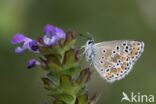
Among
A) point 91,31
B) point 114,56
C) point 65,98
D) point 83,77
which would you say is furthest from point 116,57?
point 91,31

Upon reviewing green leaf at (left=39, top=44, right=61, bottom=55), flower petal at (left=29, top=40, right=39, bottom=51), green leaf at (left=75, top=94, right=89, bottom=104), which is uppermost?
flower petal at (left=29, top=40, right=39, bottom=51)

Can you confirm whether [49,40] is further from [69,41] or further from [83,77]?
[83,77]

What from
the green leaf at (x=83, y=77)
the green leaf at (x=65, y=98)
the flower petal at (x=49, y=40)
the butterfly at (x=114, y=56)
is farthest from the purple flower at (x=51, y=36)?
the butterfly at (x=114, y=56)

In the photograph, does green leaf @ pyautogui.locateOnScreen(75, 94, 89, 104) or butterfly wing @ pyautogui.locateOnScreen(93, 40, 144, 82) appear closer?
green leaf @ pyautogui.locateOnScreen(75, 94, 89, 104)

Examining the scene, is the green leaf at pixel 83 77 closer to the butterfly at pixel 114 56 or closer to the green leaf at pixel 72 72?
the green leaf at pixel 72 72

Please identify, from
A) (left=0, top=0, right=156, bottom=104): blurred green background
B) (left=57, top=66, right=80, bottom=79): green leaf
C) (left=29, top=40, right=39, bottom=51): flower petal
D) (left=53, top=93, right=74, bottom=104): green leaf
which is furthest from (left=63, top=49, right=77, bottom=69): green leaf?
(left=0, top=0, right=156, bottom=104): blurred green background

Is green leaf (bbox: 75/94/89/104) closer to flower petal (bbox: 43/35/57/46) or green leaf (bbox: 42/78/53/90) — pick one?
green leaf (bbox: 42/78/53/90)

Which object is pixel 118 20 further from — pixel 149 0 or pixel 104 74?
pixel 104 74
